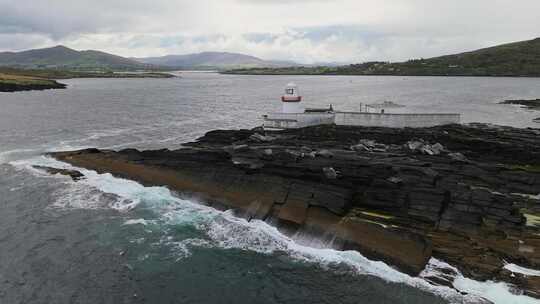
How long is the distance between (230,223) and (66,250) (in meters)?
9.51

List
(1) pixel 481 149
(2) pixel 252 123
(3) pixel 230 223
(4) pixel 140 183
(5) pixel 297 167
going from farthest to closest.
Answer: (2) pixel 252 123 → (1) pixel 481 149 → (4) pixel 140 183 → (5) pixel 297 167 → (3) pixel 230 223

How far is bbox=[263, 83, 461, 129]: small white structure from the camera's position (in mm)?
47000

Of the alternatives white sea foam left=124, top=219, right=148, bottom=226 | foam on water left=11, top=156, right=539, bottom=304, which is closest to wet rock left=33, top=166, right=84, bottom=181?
→ foam on water left=11, top=156, right=539, bottom=304

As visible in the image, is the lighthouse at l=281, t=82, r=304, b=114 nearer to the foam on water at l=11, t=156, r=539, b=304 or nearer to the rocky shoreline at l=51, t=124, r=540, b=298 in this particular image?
the rocky shoreline at l=51, t=124, r=540, b=298

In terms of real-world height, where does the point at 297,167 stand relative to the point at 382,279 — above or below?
above

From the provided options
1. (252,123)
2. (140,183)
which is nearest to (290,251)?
(140,183)

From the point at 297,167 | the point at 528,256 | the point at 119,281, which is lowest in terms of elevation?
the point at 119,281

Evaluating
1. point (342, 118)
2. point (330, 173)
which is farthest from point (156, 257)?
point (342, 118)

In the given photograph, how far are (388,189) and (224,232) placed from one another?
1044 cm

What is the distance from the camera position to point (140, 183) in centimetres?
3250

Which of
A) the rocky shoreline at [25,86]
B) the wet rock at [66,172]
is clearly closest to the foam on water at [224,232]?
the wet rock at [66,172]

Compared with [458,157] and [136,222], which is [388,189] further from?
[136,222]

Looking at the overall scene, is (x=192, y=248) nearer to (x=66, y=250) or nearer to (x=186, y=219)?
(x=186, y=219)

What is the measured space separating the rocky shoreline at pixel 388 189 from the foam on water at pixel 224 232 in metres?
0.58
